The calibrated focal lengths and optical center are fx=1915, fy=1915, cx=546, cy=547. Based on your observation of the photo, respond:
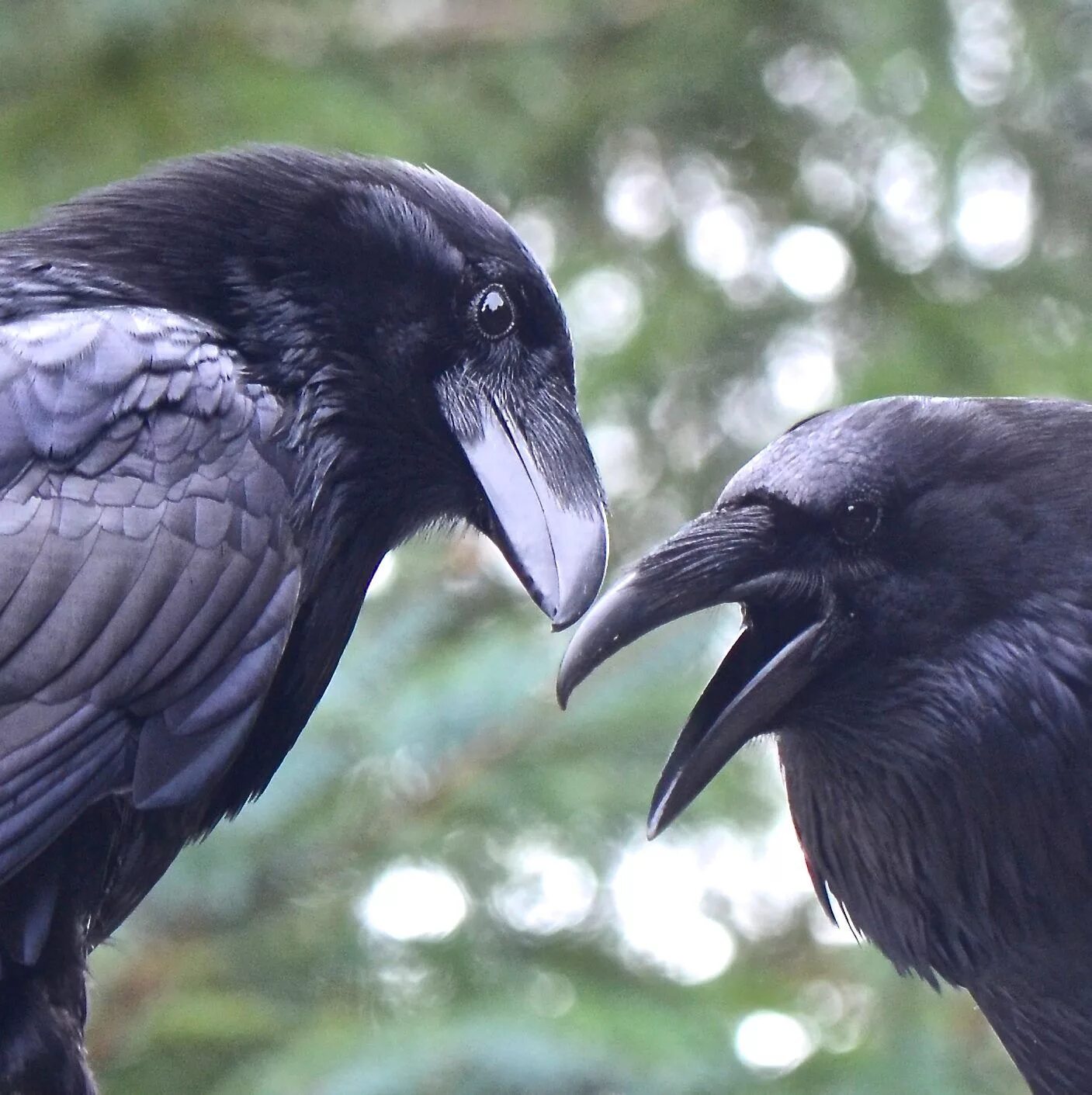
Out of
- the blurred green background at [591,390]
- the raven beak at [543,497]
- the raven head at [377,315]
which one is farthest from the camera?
the blurred green background at [591,390]

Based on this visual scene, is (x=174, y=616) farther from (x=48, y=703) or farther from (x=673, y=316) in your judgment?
(x=673, y=316)

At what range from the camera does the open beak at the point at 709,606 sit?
7.11ft

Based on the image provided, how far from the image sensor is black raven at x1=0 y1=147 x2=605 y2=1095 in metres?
2.05

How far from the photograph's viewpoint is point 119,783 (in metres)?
2.06

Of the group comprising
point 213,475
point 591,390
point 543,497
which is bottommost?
point 591,390

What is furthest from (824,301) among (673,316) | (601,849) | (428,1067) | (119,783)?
(119,783)

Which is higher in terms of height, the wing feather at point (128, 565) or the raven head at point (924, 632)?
the wing feather at point (128, 565)

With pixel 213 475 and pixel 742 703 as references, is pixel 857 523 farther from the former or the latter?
pixel 213 475

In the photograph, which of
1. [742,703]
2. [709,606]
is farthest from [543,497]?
[742,703]

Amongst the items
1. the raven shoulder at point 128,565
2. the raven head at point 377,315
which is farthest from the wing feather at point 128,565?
the raven head at point 377,315

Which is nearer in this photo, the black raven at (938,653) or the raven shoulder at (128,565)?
the raven shoulder at (128,565)

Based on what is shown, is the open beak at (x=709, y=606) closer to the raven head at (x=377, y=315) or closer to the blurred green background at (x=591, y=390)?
the raven head at (x=377, y=315)

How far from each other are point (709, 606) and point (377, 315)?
53 centimetres

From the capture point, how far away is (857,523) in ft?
7.49
